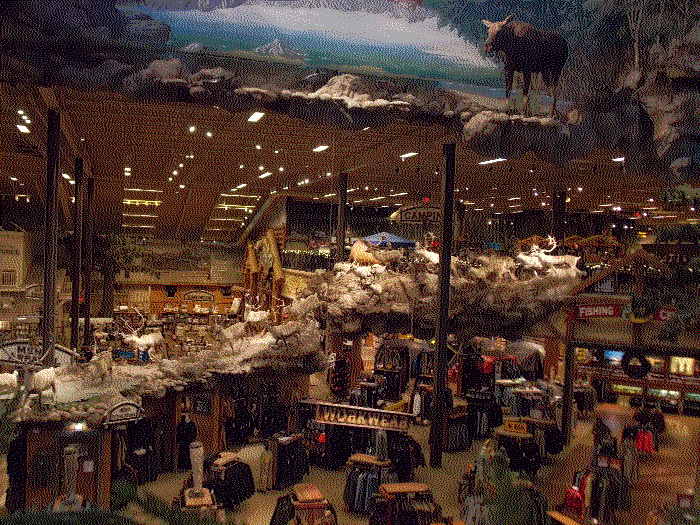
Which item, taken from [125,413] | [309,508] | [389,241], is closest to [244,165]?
[389,241]

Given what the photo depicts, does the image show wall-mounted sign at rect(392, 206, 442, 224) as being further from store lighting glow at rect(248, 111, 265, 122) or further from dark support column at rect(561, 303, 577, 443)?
store lighting glow at rect(248, 111, 265, 122)

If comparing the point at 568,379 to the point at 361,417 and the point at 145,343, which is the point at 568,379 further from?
the point at 145,343

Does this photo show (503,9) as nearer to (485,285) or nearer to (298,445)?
(485,285)

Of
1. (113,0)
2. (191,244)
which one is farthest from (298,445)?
(191,244)

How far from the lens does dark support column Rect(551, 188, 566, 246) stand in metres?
17.9

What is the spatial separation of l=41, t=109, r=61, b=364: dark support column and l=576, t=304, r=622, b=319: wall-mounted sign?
9091 mm

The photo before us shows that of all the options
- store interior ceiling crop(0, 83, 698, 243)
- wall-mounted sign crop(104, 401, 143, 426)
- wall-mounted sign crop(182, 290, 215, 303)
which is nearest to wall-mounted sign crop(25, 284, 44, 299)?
store interior ceiling crop(0, 83, 698, 243)

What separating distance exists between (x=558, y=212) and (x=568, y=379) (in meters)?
8.39

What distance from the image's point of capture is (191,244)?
1152 inches

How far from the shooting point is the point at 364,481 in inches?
313

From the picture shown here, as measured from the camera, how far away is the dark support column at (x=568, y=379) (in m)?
11.0

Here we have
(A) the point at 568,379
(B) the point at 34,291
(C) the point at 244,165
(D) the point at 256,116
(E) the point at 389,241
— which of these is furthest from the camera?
(B) the point at 34,291

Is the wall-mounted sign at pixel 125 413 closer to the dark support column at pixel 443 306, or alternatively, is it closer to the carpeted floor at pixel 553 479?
the carpeted floor at pixel 553 479

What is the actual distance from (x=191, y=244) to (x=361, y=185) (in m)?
13.5
